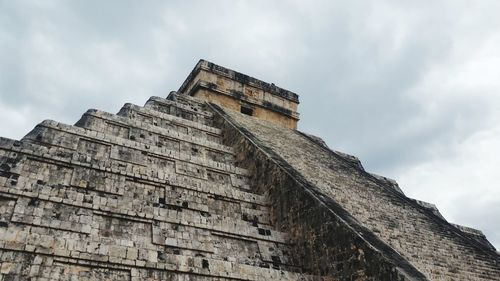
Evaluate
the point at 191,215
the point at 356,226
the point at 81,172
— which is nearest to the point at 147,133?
the point at 81,172

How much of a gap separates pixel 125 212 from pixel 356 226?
128 inches

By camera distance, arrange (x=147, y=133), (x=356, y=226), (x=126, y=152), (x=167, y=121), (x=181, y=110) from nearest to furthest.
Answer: (x=356, y=226)
(x=126, y=152)
(x=147, y=133)
(x=167, y=121)
(x=181, y=110)

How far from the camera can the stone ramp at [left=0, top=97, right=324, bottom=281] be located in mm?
5129

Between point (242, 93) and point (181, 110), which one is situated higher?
point (242, 93)

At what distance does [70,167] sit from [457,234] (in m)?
6.95

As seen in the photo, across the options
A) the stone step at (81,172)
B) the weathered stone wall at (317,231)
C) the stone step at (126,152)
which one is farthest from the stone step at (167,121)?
the stone step at (81,172)

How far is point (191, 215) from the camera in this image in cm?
658

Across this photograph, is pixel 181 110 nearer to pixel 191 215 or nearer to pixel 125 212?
pixel 191 215

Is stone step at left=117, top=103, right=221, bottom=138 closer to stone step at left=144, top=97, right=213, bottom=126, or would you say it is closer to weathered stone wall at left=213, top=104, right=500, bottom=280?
weathered stone wall at left=213, top=104, right=500, bottom=280

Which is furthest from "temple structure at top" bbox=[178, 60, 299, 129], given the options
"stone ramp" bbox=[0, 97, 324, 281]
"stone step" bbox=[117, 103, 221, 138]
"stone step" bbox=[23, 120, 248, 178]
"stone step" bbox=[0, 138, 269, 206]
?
"stone step" bbox=[0, 138, 269, 206]

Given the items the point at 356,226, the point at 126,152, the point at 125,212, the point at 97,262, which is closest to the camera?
the point at 97,262

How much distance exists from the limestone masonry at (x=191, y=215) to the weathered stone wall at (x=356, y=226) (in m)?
0.02

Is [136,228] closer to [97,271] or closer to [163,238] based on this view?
[163,238]

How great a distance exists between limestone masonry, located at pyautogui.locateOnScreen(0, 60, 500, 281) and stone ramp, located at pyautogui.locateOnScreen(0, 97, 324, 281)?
2 cm
